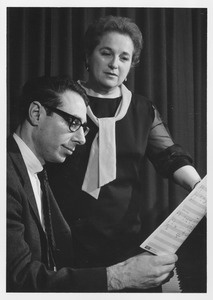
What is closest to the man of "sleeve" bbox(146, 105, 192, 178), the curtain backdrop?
the curtain backdrop

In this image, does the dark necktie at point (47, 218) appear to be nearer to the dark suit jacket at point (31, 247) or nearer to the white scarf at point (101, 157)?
the dark suit jacket at point (31, 247)

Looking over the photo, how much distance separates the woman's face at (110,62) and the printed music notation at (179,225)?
0.61 meters

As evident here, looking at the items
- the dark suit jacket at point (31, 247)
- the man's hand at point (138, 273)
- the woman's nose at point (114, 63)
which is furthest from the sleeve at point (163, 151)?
the dark suit jacket at point (31, 247)

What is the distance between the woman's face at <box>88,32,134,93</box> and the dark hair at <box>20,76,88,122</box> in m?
Result: 0.08

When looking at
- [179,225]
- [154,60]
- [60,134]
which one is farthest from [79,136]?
[179,225]

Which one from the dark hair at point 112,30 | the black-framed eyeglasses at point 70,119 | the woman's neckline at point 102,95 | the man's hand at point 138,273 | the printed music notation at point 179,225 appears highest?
the dark hair at point 112,30

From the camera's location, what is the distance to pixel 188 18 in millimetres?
2002

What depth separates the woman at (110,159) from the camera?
76.0 inches

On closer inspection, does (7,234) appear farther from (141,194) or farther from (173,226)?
(173,226)

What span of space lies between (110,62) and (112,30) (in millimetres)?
144

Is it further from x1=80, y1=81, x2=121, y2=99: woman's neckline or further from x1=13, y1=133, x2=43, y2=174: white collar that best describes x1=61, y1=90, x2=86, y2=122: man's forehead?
x1=13, y1=133, x2=43, y2=174: white collar

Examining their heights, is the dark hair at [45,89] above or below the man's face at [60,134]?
above

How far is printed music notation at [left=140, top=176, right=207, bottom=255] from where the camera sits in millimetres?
1944
